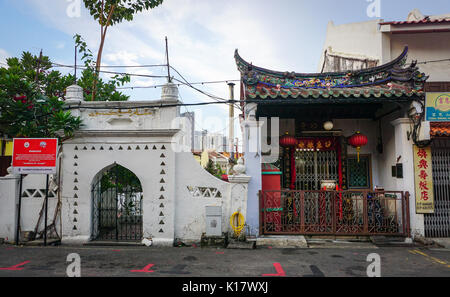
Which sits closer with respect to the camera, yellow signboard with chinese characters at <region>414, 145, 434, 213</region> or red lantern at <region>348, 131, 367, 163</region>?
yellow signboard with chinese characters at <region>414, 145, 434, 213</region>

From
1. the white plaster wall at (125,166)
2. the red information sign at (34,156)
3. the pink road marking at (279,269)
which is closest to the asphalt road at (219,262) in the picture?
the pink road marking at (279,269)

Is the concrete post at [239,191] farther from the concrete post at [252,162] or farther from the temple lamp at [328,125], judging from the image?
the temple lamp at [328,125]

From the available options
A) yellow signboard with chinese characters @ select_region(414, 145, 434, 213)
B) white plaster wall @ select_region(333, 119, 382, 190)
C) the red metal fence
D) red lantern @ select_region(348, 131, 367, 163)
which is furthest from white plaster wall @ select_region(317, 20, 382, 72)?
the red metal fence

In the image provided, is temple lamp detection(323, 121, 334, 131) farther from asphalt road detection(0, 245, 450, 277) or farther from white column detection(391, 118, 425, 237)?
asphalt road detection(0, 245, 450, 277)

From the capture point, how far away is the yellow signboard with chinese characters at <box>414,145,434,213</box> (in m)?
8.38

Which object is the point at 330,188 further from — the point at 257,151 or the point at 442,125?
the point at 442,125

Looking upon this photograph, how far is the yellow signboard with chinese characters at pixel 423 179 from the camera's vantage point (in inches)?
330

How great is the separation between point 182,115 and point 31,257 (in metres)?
5.44

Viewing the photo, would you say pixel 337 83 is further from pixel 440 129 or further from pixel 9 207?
pixel 9 207

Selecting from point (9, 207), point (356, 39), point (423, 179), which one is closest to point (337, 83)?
point (423, 179)

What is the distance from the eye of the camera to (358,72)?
9.38m

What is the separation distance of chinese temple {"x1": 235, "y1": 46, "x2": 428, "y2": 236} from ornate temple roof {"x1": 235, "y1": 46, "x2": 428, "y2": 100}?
0.09 feet

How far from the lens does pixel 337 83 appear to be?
950 centimetres
